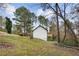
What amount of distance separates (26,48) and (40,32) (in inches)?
7.5

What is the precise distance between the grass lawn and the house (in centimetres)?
4

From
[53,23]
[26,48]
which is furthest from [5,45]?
[53,23]

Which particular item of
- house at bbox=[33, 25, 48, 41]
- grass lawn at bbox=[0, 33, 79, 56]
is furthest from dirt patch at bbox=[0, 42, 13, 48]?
house at bbox=[33, 25, 48, 41]

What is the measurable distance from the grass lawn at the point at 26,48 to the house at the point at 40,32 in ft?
0.12

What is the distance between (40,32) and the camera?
2350mm

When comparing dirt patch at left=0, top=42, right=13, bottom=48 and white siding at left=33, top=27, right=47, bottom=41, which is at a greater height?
white siding at left=33, top=27, right=47, bottom=41

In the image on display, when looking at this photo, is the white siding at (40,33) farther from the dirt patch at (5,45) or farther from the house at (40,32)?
the dirt patch at (5,45)

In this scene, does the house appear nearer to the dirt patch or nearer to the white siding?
the white siding

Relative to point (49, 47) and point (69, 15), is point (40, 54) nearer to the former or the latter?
point (49, 47)

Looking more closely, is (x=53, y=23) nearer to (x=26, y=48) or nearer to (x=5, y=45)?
(x=26, y=48)

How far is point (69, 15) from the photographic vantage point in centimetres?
234

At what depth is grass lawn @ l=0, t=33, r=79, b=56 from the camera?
232 centimetres

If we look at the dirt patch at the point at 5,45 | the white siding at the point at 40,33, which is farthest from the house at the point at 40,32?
the dirt patch at the point at 5,45

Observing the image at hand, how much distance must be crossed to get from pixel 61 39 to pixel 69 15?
226 mm
